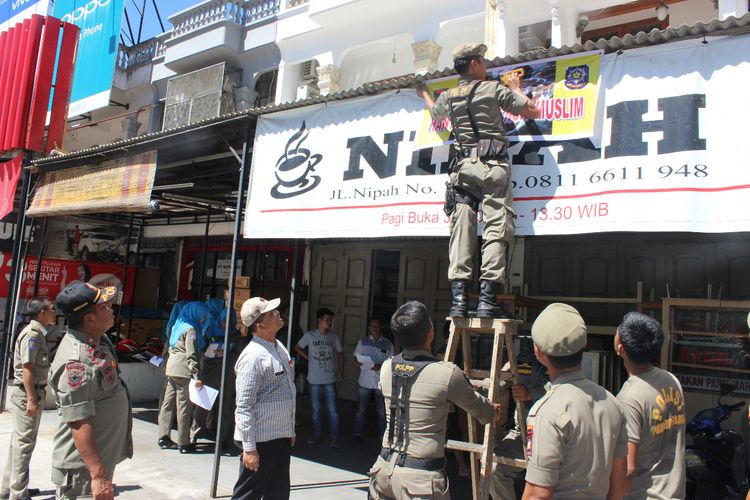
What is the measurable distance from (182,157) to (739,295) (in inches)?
283

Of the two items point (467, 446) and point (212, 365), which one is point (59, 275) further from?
point (467, 446)

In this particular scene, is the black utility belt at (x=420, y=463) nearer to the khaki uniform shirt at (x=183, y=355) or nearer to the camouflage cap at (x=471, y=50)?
the camouflage cap at (x=471, y=50)

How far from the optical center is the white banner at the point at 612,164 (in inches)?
144

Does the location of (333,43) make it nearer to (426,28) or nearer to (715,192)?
(426,28)

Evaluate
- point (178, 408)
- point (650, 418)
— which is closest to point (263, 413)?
point (650, 418)

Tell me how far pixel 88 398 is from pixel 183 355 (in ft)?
13.2

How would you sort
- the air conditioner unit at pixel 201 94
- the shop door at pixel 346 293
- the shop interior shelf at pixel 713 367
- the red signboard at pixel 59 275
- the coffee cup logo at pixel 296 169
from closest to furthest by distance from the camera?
the coffee cup logo at pixel 296 169 < the shop interior shelf at pixel 713 367 < the shop door at pixel 346 293 < the red signboard at pixel 59 275 < the air conditioner unit at pixel 201 94

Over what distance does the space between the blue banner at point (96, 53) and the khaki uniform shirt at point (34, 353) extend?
416 inches

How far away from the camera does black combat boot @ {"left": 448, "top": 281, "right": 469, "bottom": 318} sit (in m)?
3.91

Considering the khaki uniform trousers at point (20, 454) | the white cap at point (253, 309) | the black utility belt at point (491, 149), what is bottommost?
the khaki uniform trousers at point (20, 454)

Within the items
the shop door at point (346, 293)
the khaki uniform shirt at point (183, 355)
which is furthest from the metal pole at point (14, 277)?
the shop door at point (346, 293)

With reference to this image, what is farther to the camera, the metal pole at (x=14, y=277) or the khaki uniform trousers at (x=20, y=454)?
the metal pole at (x=14, y=277)

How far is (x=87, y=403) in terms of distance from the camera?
308 centimetres

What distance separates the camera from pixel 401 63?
13180 mm
